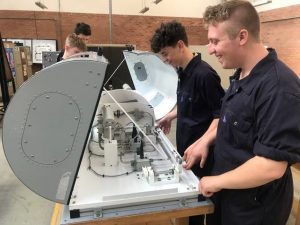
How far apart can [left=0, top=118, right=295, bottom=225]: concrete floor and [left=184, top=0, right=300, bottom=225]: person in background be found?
1.48 meters

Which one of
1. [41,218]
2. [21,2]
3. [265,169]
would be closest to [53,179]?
[265,169]

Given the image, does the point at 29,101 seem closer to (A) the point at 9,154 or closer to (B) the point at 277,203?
(A) the point at 9,154

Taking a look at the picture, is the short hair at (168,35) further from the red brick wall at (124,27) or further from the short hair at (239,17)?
the red brick wall at (124,27)

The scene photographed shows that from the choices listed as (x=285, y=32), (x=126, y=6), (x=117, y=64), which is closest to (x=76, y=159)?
(x=117, y=64)

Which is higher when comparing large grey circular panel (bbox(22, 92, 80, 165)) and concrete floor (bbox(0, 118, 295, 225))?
large grey circular panel (bbox(22, 92, 80, 165))

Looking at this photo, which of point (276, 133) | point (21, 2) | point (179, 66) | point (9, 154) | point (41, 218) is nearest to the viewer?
point (276, 133)

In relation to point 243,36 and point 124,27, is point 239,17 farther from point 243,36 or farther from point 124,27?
point 124,27

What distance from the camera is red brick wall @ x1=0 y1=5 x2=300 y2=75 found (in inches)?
240

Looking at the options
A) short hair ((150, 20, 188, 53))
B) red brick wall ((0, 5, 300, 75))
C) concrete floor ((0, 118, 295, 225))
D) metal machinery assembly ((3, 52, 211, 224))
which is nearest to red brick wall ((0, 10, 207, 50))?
red brick wall ((0, 5, 300, 75))

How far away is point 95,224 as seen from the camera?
3.17 ft

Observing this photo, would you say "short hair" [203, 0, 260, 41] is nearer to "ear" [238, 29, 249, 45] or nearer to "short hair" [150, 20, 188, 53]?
"ear" [238, 29, 249, 45]

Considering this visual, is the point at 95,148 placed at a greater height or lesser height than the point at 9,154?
lesser

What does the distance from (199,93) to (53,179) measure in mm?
921

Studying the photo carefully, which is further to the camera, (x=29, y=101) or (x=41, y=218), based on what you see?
(x=41, y=218)
